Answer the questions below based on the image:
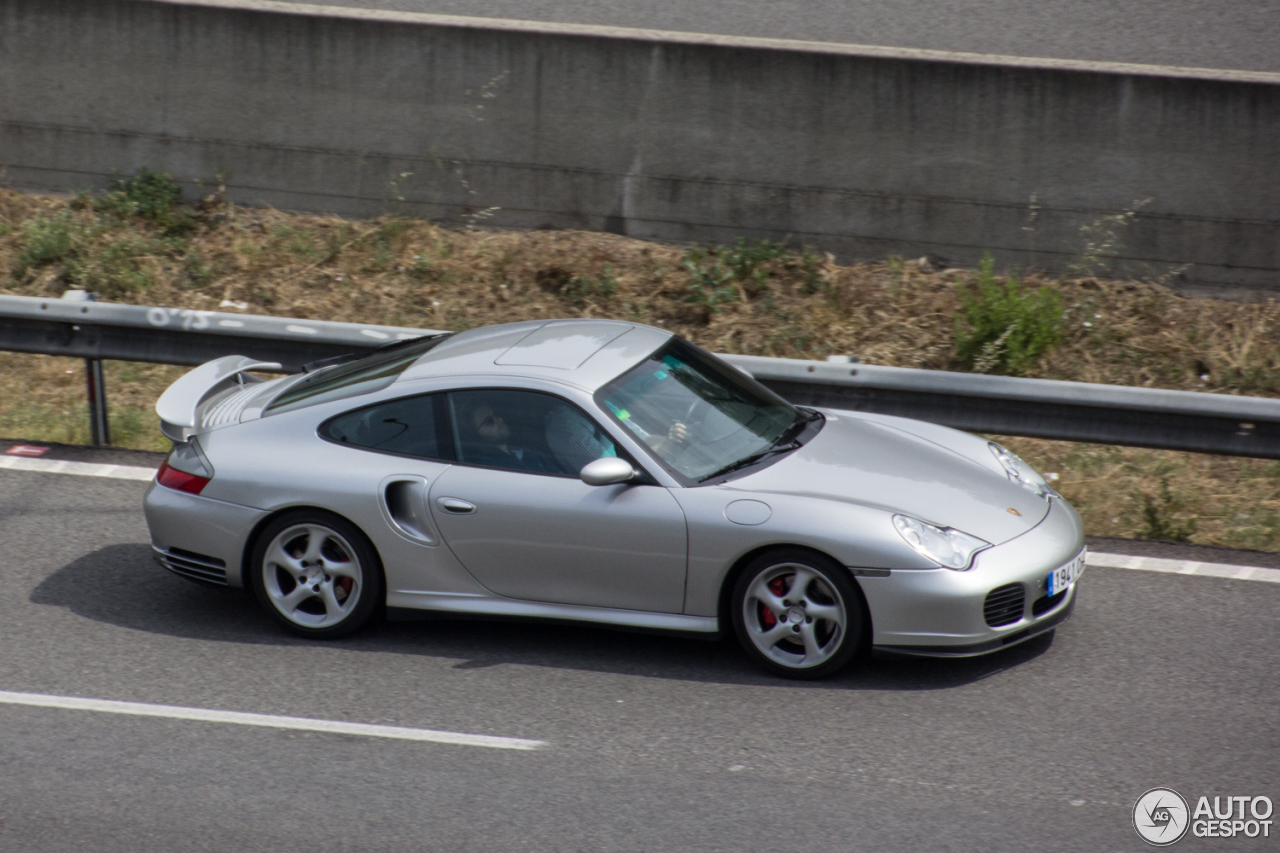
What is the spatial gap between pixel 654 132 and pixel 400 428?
5.55 m

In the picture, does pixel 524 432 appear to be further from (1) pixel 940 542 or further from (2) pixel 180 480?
(1) pixel 940 542

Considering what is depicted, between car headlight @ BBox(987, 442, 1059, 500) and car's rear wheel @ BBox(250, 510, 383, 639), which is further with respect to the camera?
car headlight @ BBox(987, 442, 1059, 500)

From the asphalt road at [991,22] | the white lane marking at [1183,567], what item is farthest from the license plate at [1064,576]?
the asphalt road at [991,22]

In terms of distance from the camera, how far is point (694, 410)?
235 inches

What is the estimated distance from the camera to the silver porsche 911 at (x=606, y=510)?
535 centimetres

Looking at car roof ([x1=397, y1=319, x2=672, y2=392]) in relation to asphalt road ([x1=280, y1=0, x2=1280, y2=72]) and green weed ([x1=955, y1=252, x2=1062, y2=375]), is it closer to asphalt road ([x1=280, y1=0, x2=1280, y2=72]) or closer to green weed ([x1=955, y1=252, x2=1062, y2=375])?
green weed ([x1=955, y1=252, x2=1062, y2=375])

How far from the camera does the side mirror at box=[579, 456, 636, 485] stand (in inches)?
213

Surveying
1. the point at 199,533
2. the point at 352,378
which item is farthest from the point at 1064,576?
the point at 199,533

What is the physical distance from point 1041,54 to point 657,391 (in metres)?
7.76

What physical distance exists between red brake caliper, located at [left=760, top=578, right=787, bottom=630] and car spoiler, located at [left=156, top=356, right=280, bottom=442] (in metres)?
2.84

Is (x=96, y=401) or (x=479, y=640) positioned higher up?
(x=96, y=401)

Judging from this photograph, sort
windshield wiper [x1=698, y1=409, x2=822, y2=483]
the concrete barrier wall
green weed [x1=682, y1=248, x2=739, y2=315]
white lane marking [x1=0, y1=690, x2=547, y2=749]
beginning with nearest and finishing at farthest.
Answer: white lane marking [x1=0, y1=690, x2=547, y2=749]
windshield wiper [x1=698, y1=409, x2=822, y2=483]
the concrete barrier wall
green weed [x1=682, y1=248, x2=739, y2=315]

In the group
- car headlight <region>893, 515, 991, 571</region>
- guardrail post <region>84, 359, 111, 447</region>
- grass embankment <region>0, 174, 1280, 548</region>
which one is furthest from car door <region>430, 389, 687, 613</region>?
grass embankment <region>0, 174, 1280, 548</region>

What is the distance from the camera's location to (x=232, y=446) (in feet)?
19.9
